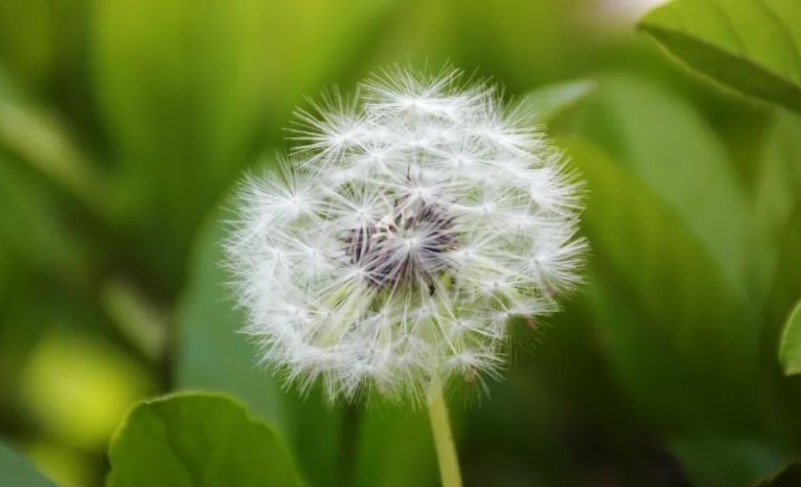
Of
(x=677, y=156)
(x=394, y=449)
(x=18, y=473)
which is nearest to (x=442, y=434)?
(x=394, y=449)

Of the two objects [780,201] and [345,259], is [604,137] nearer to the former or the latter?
[780,201]

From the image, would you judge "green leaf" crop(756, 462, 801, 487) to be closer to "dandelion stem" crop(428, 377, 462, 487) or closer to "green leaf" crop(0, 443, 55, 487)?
"dandelion stem" crop(428, 377, 462, 487)

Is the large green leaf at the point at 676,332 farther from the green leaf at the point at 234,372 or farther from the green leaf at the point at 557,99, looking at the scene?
the green leaf at the point at 234,372

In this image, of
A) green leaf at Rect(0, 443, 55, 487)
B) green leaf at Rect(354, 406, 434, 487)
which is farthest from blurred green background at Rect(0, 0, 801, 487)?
green leaf at Rect(0, 443, 55, 487)

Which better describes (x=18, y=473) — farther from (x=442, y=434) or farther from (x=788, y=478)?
(x=788, y=478)

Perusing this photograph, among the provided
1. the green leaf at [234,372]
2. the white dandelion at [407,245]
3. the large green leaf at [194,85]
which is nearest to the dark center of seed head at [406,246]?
the white dandelion at [407,245]

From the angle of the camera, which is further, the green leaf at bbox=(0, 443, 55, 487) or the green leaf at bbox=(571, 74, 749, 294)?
the green leaf at bbox=(571, 74, 749, 294)
